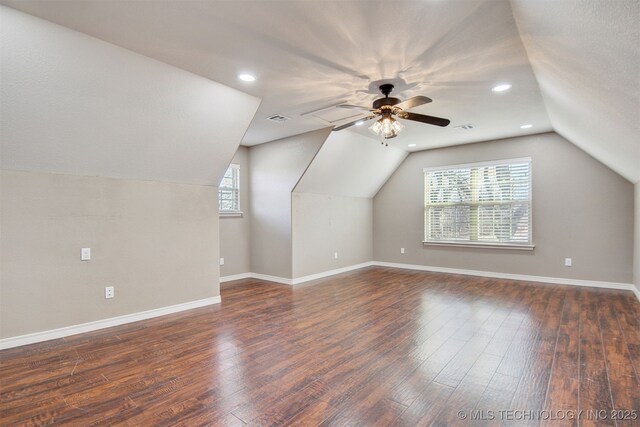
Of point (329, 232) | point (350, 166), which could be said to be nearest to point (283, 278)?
point (329, 232)

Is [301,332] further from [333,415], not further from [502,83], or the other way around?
[502,83]

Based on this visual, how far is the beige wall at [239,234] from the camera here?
584 centimetres

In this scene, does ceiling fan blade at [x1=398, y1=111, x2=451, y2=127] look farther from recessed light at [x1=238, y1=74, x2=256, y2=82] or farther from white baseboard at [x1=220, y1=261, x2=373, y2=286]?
white baseboard at [x1=220, y1=261, x2=373, y2=286]

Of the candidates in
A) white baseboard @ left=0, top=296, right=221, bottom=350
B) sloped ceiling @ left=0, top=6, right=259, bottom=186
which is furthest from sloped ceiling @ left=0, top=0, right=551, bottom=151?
white baseboard @ left=0, top=296, right=221, bottom=350

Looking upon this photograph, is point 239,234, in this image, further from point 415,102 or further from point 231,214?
point 415,102

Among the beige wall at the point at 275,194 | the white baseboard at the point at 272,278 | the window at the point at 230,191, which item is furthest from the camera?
the window at the point at 230,191

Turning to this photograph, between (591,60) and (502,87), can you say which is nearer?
(591,60)

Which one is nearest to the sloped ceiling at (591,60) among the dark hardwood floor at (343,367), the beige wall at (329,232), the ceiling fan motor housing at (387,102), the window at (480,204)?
the ceiling fan motor housing at (387,102)

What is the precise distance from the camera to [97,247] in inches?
135

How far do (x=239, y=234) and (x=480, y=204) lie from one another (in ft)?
15.5

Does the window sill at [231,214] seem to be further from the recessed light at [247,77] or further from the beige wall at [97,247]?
the recessed light at [247,77]

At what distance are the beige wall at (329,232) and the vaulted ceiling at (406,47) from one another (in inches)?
97.9

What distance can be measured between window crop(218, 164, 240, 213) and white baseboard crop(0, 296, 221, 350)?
2.01 metres

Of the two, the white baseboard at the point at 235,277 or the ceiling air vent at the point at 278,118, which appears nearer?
the ceiling air vent at the point at 278,118
